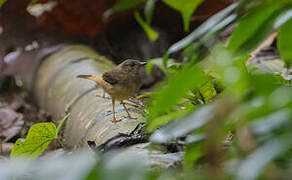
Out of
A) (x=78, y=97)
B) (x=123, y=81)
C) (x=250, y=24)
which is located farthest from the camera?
(x=78, y=97)

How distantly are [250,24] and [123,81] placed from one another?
128 centimetres

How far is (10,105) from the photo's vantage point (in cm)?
320

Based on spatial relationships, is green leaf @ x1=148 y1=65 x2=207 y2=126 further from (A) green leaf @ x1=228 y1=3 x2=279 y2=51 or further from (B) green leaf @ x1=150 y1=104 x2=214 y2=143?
(A) green leaf @ x1=228 y1=3 x2=279 y2=51

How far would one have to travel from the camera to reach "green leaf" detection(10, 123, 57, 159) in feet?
4.08

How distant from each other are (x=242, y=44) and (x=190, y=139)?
185 mm

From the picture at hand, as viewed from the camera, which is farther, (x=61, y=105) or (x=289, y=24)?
(x=61, y=105)

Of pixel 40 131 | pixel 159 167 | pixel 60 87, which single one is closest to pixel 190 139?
pixel 159 167

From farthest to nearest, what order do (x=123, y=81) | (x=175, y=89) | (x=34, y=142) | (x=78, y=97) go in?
(x=78, y=97)
(x=123, y=81)
(x=34, y=142)
(x=175, y=89)

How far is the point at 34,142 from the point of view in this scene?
1289 millimetres

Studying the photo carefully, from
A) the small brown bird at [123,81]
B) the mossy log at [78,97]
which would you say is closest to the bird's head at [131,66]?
the small brown bird at [123,81]

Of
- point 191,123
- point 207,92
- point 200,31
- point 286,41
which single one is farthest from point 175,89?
point 207,92

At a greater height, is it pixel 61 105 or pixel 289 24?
pixel 289 24

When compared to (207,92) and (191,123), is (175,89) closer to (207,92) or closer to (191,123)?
(191,123)

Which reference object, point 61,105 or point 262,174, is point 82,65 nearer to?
point 61,105
